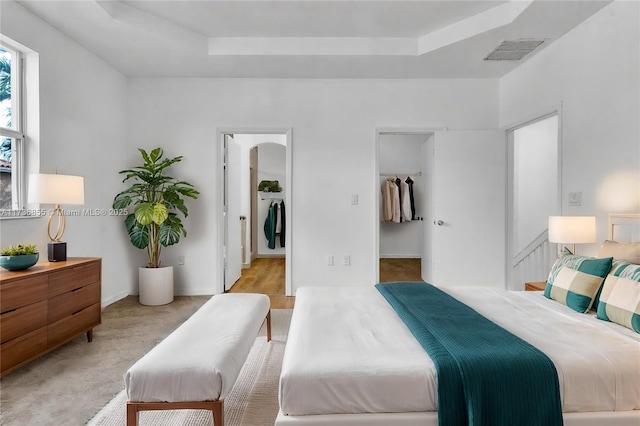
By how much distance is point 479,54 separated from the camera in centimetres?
388

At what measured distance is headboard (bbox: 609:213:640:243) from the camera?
255 centimetres

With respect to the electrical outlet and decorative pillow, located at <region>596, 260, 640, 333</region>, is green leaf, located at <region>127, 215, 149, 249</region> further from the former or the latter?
the electrical outlet

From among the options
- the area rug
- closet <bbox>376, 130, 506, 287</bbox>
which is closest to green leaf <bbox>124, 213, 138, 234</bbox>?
the area rug

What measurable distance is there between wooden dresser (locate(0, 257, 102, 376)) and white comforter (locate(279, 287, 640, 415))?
1.82 metres

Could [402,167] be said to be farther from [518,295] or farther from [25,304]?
[25,304]

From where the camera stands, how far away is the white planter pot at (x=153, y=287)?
4.14 meters

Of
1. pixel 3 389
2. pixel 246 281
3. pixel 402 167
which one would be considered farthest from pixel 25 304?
pixel 402 167

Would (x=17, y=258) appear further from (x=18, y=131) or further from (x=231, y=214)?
(x=231, y=214)

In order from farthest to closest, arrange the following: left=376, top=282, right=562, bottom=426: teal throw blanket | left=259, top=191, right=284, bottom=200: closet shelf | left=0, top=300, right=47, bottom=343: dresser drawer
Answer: left=259, top=191, right=284, bottom=200: closet shelf
left=0, top=300, right=47, bottom=343: dresser drawer
left=376, top=282, right=562, bottom=426: teal throw blanket

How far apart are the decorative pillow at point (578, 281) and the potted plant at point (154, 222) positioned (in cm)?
353

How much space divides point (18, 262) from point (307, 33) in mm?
3097

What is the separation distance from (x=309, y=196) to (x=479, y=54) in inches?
94.0

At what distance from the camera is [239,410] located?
6.61 ft

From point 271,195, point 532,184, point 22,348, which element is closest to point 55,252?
point 22,348
